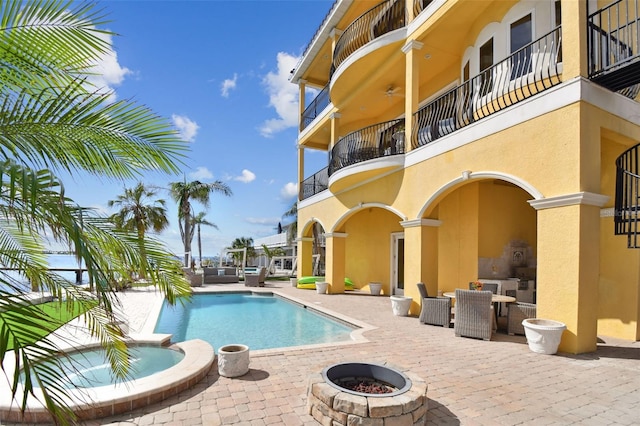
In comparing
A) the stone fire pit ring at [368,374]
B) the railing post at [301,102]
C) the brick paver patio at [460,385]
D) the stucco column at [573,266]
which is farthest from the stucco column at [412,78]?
the railing post at [301,102]

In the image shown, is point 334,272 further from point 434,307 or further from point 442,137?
point 442,137

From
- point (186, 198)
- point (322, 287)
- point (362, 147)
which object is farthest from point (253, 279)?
point (186, 198)

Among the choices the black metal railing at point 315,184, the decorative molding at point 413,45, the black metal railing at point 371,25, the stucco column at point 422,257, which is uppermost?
the black metal railing at point 371,25

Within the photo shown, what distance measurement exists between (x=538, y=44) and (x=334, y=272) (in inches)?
413

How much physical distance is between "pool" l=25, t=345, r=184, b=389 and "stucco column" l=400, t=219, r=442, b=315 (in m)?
6.33

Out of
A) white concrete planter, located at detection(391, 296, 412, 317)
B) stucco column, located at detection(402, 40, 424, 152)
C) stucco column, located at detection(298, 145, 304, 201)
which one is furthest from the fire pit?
stucco column, located at detection(298, 145, 304, 201)

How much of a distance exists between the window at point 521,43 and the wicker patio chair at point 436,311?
548cm

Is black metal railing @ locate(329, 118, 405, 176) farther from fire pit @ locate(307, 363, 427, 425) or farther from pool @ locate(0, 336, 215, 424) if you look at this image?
pool @ locate(0, 336, 215, 424)

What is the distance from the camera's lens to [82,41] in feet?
10.3

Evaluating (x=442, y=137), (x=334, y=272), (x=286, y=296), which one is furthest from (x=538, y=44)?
(x=286, y=296)

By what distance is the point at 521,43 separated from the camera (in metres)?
8.58

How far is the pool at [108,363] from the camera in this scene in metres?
5.35

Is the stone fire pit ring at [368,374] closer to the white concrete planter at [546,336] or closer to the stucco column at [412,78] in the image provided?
the white concrete planter at [546,336]

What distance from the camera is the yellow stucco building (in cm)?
638
